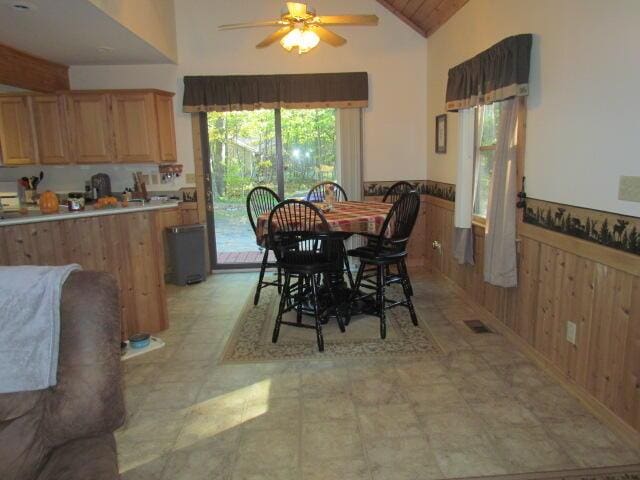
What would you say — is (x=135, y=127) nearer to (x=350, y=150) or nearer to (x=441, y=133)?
(x=350, y=150)

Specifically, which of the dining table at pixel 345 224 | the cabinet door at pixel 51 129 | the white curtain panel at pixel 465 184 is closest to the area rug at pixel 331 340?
the dining table at pixel 345 224

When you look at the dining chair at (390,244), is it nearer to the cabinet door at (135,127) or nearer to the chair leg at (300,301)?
the chair leg at (300,301)

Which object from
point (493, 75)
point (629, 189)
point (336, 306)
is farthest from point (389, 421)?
point (493, 75)

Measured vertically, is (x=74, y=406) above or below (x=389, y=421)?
above

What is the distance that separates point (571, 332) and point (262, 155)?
3760 mm

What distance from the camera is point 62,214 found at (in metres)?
3.02

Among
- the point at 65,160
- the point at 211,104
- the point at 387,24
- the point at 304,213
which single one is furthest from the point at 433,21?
the point at 65,160

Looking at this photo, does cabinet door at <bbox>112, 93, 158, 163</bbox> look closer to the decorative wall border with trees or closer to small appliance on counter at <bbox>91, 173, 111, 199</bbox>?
small appliance on counter at <bbox>91, 173, 111, 199</bbox>

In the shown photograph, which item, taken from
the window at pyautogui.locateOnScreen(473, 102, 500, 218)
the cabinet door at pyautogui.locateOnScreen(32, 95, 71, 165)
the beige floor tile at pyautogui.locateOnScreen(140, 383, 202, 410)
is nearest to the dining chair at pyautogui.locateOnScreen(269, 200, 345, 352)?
the beige floor tile at pyautogui.locateOnScreen(140, 383, 202, 410)

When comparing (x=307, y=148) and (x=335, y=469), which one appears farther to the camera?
(x=307, y=148)

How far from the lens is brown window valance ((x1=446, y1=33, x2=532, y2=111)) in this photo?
113 inches

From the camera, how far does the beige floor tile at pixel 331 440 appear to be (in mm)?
2092

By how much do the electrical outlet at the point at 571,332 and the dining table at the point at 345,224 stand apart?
4.51 feet

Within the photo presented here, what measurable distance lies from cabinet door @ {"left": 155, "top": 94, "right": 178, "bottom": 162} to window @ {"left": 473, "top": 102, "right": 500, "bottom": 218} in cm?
315
